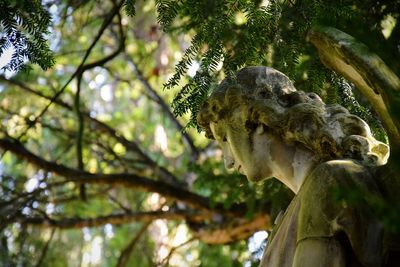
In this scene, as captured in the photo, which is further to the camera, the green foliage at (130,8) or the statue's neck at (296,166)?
the green foliage at (130,8)

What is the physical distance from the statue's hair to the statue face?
0.12ft

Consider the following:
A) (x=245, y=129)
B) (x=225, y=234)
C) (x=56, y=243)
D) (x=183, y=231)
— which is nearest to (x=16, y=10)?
(x=245, y=129)

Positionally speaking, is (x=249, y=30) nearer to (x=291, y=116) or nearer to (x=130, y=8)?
(x=130, y=8)

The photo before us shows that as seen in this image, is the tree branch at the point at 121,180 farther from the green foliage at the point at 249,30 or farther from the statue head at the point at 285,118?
the statue head at the point at 285,118

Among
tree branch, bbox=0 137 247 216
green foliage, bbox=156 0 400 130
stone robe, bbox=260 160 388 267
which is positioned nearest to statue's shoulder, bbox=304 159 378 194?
stone robe, bbox=260 160 388 267

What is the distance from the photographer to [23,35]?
Result: 4.39m

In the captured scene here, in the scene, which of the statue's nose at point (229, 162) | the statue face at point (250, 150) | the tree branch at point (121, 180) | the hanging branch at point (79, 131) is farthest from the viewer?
the tree branch at point (121, 180)

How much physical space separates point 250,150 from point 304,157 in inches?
10.5

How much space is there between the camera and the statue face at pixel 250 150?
3957 mm

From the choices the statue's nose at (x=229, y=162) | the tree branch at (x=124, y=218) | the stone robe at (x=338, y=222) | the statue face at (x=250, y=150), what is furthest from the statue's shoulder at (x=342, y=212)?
the tree branch at (x=124, y=218)

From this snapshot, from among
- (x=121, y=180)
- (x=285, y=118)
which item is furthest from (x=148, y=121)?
(x=285, y=118)

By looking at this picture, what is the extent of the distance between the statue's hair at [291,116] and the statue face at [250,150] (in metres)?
0.04

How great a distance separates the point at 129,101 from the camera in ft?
56.3

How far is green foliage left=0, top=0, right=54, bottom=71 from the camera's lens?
14.3ft
